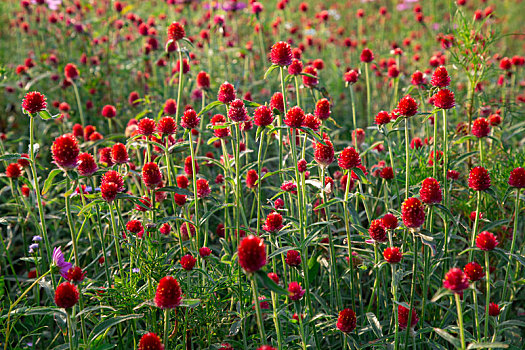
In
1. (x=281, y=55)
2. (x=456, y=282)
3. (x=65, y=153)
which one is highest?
(x=281, y=55)

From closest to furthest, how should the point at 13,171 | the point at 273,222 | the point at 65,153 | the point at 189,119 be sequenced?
the point at 65,153
the point at 273,222
the point at 189,119
the point at 13,171

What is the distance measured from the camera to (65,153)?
1818mm

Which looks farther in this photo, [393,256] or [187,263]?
[187,263]

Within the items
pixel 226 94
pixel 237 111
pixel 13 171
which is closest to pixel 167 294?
pixel 237 111

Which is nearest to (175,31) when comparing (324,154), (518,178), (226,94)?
(226,94)

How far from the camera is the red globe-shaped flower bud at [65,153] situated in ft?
5.94

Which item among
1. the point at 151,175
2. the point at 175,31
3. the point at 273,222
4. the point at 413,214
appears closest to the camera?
the point at 413,214

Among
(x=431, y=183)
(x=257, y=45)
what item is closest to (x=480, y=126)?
(x=431, y=183)

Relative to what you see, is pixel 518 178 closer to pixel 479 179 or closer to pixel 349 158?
pixel 479 179

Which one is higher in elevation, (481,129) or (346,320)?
(481,129)

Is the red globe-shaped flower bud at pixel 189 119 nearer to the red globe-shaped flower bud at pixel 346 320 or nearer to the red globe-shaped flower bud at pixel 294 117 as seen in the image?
the red globe-shaped flower bud at pixel 294 117

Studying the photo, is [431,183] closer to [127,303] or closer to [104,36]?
[127,303]

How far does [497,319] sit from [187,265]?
1390 millimetres

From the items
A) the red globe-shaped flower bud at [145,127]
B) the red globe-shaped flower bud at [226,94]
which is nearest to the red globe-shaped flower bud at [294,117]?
the red globe-shaped flower bud at [226,94]
